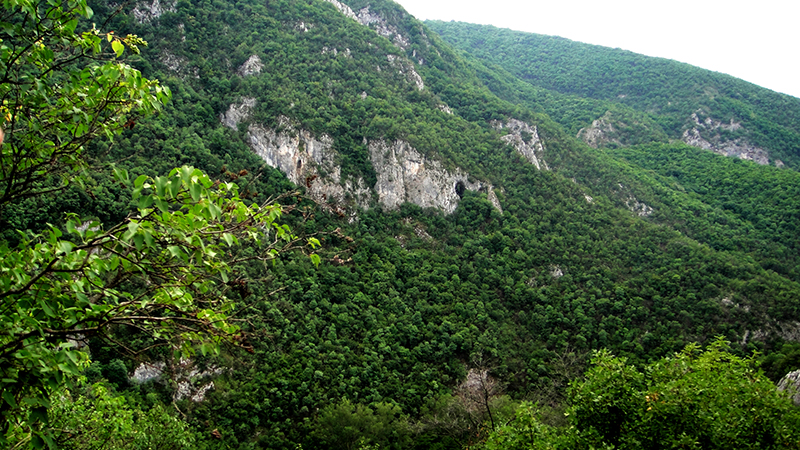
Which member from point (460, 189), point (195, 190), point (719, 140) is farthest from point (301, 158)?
point (719, 140)

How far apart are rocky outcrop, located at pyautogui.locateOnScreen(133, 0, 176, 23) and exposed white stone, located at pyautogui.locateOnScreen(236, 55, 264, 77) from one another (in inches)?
662

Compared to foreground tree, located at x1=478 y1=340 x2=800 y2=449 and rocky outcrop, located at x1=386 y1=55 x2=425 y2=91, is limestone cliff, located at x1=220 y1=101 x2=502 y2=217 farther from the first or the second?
foreground tree, located at x1=478 y1=340 x2=800 y2=449

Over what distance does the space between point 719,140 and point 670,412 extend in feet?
402

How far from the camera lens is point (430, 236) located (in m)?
64.5

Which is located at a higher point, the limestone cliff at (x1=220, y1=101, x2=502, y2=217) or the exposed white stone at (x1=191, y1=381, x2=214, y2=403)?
the limestone cliff at (x1=220, y1=101, x2=502, y2=217)

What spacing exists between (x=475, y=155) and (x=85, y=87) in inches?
2901

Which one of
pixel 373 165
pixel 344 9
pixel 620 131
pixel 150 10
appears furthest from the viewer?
pixel 620 131

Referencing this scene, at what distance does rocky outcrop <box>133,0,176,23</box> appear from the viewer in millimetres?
71750

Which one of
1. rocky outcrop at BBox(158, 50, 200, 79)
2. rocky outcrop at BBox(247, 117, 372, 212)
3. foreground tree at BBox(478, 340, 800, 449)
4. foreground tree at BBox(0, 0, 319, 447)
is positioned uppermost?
foreground tree at BBox(0, 0, 319, 447)

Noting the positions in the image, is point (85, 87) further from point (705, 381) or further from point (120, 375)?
point (120, 375)

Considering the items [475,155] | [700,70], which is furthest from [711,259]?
[700,70]

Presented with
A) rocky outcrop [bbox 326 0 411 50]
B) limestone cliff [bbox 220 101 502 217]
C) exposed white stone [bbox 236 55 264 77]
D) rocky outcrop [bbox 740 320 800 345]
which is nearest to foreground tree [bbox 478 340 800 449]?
rocky outcrop [bbox 740 320 800 345]

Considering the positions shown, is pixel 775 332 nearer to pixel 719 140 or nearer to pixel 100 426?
pixel 100 426

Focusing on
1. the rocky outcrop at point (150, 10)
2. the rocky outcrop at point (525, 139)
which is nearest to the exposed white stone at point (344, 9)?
the rocky outcrop at point (150, 10)
